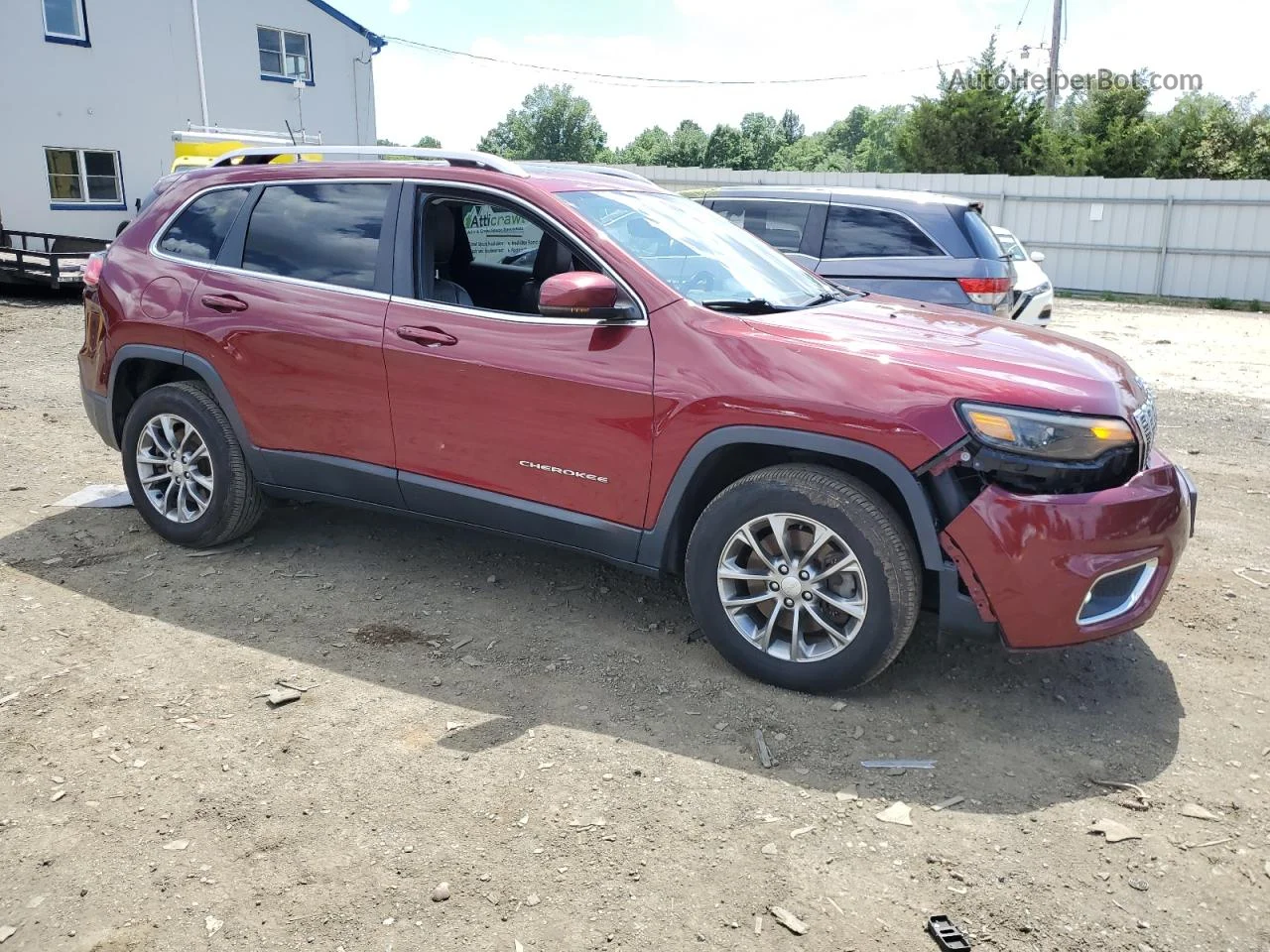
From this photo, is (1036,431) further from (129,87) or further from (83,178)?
(129,87)

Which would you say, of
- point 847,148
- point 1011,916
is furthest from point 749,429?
point 847,148

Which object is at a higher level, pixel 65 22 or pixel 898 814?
pixel 65 22

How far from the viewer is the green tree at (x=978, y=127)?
2723 cm

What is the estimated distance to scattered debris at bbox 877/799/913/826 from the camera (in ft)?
10.1

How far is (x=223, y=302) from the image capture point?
4719 millimetres

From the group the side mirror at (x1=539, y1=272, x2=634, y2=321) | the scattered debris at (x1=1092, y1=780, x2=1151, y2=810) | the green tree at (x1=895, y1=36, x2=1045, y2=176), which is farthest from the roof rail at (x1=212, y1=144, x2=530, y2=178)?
the green tree at (x1=895, y1=36, x2=1045, y2=176)

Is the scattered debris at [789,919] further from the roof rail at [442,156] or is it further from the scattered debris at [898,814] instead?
the roof rail at [442,156]

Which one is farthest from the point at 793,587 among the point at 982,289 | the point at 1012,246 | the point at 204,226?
the point at 1012,246

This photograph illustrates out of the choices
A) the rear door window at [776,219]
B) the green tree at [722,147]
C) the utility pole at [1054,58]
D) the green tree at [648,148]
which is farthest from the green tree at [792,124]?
the rear door window at [776,219]

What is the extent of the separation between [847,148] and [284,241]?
134 metres

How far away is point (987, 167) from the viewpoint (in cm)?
2734

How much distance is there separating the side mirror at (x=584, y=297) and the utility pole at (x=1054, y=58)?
29.2 metres

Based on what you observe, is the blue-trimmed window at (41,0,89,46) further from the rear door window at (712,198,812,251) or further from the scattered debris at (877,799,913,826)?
the scattered debris at (877,799,913,826)

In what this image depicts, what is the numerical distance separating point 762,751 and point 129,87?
2274 cm
